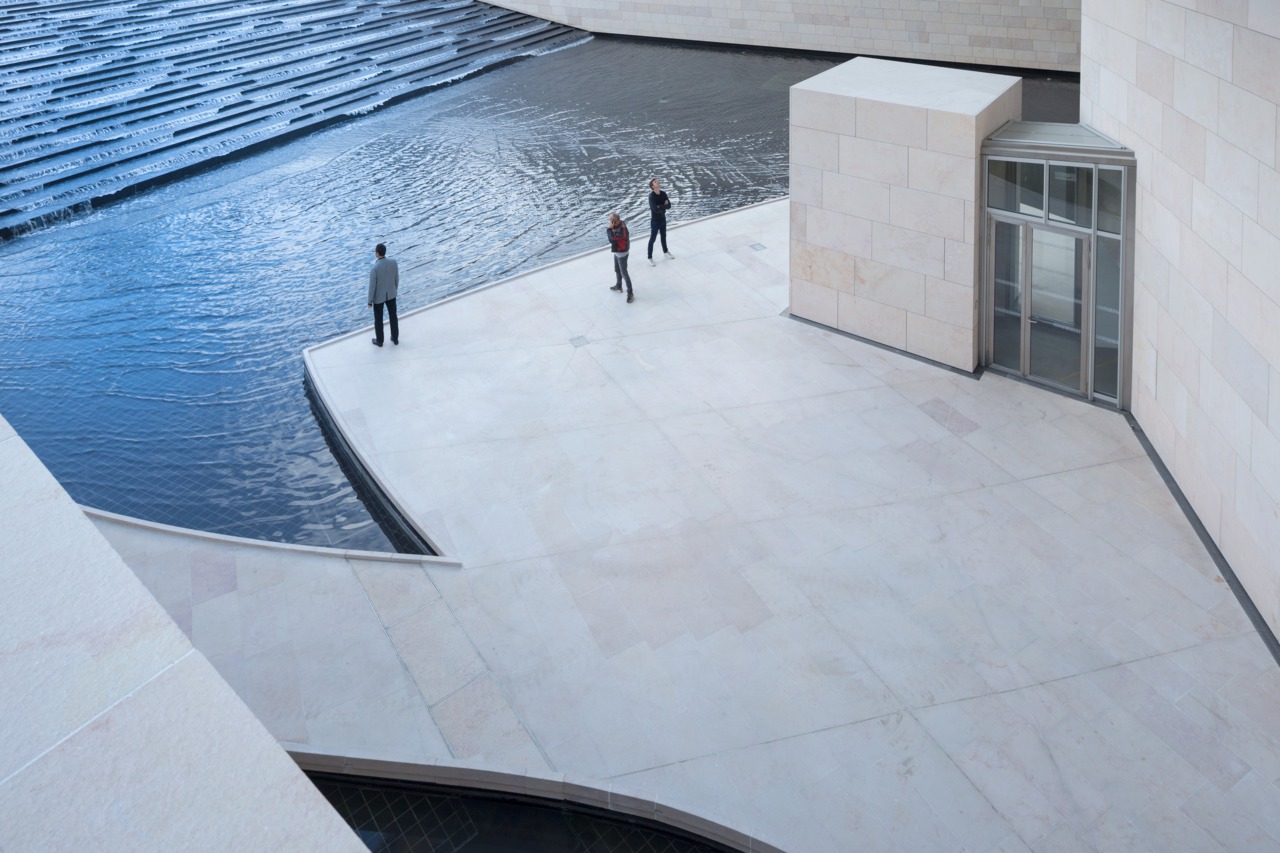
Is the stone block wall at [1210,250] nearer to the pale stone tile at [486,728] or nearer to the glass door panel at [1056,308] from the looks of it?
the glass door panel at [1056,308]

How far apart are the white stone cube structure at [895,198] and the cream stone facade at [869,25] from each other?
1375 cm

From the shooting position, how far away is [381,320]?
44.7 ft

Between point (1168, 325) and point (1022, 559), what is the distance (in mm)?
2511

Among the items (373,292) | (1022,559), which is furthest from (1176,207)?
(373,292)

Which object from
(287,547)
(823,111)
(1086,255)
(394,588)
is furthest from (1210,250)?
(287,547)

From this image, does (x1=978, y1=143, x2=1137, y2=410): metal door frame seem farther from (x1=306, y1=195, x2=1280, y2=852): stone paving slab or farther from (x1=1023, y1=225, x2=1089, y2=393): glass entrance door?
(x1=306, y1=195, x2=1280, y2=852): stone paving slab

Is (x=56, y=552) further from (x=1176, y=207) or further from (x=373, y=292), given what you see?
(x=373, y=292)

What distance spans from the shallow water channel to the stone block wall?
6.98 metres

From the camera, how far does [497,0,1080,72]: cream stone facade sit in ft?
81.6

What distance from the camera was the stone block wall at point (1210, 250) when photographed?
7.96 metres

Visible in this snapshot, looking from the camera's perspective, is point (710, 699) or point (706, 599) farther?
point (706, 599)

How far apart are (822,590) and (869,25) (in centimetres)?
2188

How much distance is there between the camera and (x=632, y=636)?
342 inches

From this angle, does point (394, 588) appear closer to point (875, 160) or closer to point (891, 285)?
point (891, 285)
